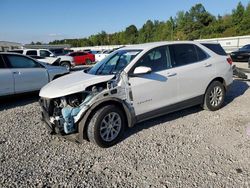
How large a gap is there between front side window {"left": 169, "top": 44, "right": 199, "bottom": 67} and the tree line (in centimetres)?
5509

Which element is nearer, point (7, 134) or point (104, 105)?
point (104, 105)

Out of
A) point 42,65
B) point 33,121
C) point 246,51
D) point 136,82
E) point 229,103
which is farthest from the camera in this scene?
point 246,51

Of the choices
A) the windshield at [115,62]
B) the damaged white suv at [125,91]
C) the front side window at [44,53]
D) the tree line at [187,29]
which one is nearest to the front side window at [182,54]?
the damaged white suv at [125,91]

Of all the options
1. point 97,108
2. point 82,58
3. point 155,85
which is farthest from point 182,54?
point 82,58

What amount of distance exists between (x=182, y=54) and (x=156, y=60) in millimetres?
798

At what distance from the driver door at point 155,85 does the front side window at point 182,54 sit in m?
0.16

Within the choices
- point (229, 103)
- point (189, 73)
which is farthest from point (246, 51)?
point (189, 73)

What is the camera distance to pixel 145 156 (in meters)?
3.92

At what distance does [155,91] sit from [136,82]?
1.60ft

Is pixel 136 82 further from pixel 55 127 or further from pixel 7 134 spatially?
pixel 7 134

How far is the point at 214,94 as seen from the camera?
19.5ft

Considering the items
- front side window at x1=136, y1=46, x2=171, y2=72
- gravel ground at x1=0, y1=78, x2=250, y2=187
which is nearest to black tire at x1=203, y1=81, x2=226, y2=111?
gravel ground at x1=0, y1=78, x2=250, y2=187

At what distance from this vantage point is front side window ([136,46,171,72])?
4.77 meters

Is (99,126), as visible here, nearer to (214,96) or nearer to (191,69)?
(191,69)
